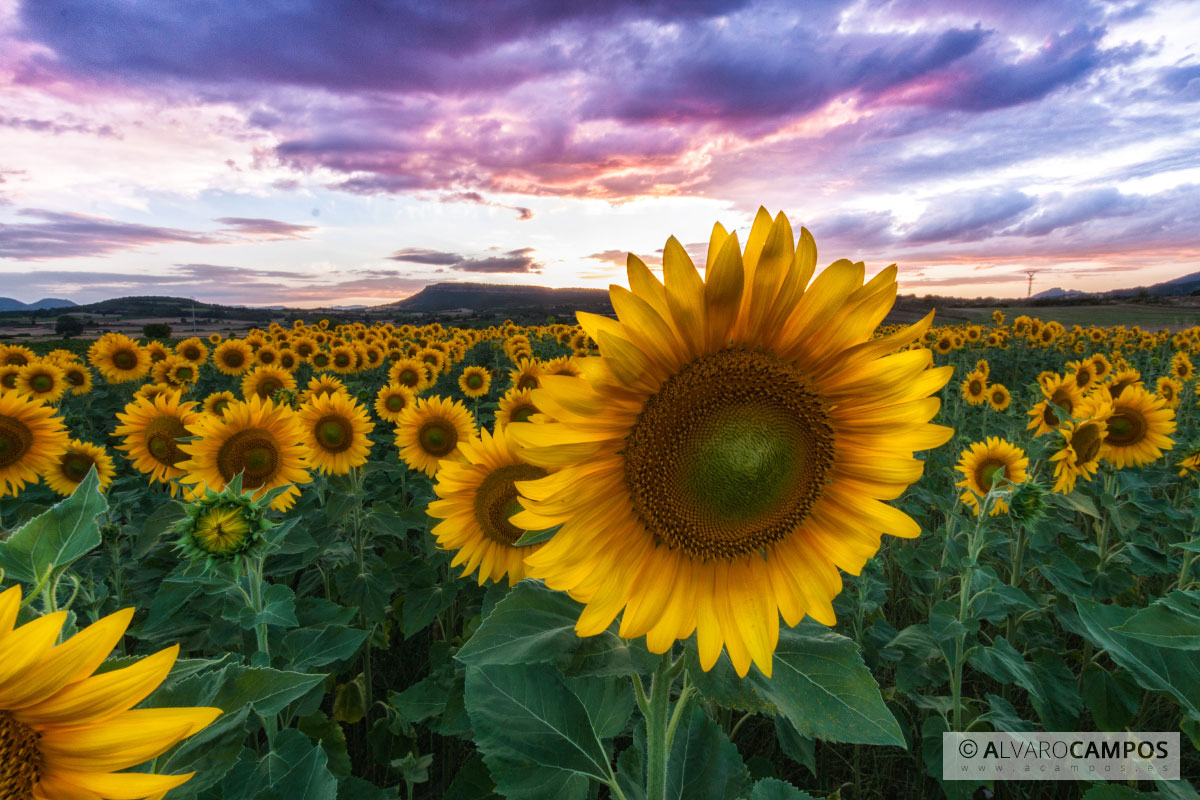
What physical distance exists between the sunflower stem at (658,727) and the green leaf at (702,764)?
31cm

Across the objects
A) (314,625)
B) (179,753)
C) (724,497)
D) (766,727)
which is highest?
(724,497)

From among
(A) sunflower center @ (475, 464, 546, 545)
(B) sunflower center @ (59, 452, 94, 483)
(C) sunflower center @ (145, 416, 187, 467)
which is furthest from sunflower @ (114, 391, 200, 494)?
(A) sunflower center @ (475, 464, 546, 545)

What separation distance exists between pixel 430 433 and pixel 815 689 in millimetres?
4445

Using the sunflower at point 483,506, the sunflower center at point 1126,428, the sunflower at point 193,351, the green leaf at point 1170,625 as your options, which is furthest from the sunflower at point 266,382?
the sunflower center at point 1126,428

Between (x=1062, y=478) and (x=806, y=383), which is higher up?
(x=806, y=383)

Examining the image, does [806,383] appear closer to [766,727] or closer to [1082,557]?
[766,727]

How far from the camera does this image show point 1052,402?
579cm

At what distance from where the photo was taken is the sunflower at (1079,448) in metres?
4.91

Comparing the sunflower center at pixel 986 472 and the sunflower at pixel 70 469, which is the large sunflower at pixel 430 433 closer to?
the sunflower at pixel 70 469

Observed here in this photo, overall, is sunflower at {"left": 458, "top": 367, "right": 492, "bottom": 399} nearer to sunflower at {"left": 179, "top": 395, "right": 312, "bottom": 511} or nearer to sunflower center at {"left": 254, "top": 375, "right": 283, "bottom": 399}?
sunflower center at {"left": 254, "top": 375, "right": 283, "bottom": 399}

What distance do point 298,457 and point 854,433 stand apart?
4.07 metres

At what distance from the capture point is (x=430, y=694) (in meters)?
3.05

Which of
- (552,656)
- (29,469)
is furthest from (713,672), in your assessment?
(29,469)

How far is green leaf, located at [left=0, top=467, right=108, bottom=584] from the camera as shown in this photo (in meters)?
1.23
